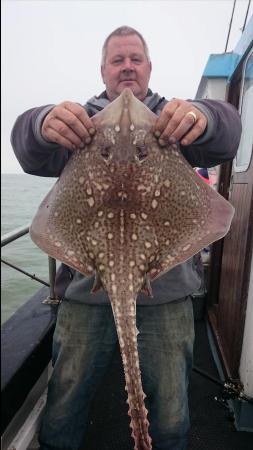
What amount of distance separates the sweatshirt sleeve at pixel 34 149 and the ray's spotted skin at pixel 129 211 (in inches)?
13.1

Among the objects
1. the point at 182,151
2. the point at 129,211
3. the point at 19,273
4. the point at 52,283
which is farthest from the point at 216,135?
the point at 19,273

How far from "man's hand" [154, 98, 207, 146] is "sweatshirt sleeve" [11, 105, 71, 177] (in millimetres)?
649

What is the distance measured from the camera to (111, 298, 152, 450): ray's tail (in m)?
1.50

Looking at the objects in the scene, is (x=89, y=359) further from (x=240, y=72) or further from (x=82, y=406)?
(x=240, y=72)

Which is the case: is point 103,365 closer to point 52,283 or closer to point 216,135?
point 52,283

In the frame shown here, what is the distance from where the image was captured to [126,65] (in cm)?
249

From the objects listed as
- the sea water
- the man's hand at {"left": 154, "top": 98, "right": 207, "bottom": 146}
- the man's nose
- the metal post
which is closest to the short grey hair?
the man's nose

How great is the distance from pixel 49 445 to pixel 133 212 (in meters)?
1.84

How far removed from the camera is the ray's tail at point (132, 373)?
1.50 meters

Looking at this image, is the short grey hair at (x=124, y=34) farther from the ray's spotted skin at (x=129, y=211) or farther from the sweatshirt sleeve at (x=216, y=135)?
the ray's spotted skin at (x=129, y=211)

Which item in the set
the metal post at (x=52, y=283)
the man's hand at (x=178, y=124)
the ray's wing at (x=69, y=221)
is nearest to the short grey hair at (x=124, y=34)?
the man's hand at (x=178, y=124)

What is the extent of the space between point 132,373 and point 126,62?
2074 millimetres

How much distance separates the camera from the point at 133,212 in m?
1.68

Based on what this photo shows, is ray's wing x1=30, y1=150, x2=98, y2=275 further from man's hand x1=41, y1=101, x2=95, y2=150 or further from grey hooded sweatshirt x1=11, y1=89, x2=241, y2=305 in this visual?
grey hooded sweatshirt x1=11, y1=89, x2=241, y2=305
